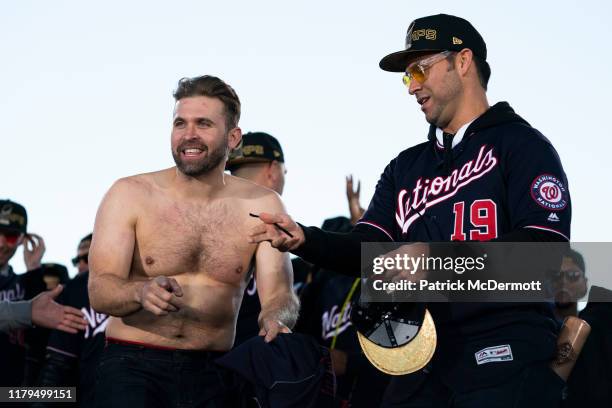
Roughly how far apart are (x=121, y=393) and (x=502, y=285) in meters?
2.18

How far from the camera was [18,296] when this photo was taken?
10.9 meters

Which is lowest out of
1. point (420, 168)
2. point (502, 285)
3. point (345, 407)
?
point (345, 407)

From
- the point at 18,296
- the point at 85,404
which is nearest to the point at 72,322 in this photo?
the point at 85,404

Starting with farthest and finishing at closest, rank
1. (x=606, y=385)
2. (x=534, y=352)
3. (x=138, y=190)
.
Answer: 1. (x=606, y=385)
2. (x=138, y=190)
3. (x=534, y=352)

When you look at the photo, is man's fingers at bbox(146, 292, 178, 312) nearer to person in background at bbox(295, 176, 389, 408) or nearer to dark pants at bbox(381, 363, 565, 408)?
dark pants at bbox(381, 363, 565, 408)

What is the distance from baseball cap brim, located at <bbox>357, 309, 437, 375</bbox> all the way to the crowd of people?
123 millimetres

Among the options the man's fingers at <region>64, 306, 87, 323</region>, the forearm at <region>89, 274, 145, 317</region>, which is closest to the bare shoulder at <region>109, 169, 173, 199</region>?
the forearm at <region>89, 274, 145, 317</region>

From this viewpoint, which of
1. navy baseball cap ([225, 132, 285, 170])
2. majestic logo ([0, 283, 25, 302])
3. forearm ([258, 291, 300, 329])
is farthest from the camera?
majestic logo ([0, 283, 25, 302])

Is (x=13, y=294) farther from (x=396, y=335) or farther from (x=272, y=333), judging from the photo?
(x=396, y=335)

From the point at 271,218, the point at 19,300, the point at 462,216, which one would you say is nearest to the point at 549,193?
the point at 462,216

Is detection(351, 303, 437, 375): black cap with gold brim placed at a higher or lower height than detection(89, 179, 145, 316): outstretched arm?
lower

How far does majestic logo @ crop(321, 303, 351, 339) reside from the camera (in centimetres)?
958

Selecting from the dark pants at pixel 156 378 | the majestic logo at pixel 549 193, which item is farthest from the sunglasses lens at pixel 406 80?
the dark pants at pixel 156 378

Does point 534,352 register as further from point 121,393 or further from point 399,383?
point 121,393
